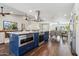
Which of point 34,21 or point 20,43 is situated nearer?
point 20,43

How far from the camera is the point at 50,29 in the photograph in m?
5.66

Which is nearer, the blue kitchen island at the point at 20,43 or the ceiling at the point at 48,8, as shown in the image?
the blue kitchen island at the point at 20,43

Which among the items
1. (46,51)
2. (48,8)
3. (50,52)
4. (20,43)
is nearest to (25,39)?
(20,43)

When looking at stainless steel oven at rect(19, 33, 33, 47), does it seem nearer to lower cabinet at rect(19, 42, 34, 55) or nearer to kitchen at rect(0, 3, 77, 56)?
kitchen at rect(0, 3, 77, 56)

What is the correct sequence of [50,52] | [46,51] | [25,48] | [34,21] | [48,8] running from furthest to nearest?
[34,21]
[48,8]
[46,51]
[50,52]
[25,48]

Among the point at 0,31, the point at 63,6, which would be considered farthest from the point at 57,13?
the point at 0,31

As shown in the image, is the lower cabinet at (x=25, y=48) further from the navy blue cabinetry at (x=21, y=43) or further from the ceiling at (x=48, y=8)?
the ceiling at (x=48, y=8)

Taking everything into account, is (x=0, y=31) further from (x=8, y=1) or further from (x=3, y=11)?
(x=8, y=1)

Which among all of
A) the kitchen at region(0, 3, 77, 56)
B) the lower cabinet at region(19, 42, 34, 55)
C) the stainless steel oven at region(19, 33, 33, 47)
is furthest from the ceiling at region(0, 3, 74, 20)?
the lower cabinet at region(19, 42, 34, 55)

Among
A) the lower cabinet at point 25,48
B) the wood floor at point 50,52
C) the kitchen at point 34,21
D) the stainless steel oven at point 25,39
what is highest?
the kitchen at point 34,21

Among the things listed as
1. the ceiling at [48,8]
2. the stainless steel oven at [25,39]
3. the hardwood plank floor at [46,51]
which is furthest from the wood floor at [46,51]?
the ceiling at [48,8]

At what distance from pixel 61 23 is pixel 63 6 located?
707 millimetres

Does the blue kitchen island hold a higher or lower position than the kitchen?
lower

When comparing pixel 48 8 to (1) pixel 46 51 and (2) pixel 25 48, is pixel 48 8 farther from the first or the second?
(2) pixel 25 48
